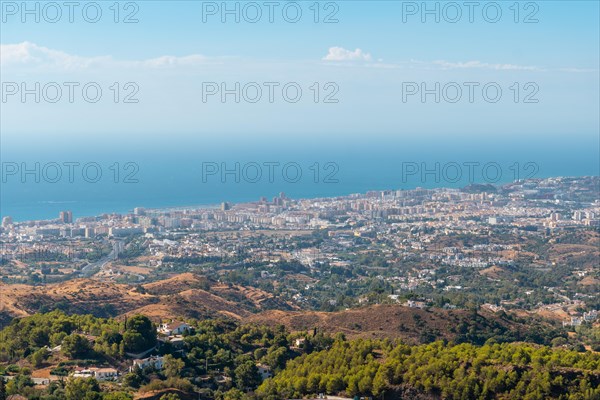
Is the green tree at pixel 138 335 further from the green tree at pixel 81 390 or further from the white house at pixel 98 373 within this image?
the green tree at pixel 81 390

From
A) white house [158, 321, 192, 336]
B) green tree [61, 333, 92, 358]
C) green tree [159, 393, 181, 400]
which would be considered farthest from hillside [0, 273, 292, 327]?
green tree [159, 393, 181, 400]

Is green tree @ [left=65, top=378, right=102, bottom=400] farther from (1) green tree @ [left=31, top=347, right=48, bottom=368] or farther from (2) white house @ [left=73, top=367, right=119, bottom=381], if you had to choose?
(1) green tree @ [left=31, top=347, right=48, bottom=368]

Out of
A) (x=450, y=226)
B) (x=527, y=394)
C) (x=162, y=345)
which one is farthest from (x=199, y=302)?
(x=450, y=226)

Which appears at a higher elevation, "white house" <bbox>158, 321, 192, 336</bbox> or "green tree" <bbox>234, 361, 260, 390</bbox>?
"white house" <bbox>158, 321, 192, 336</bbox>

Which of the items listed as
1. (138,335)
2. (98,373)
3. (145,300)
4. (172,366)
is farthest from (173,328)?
(145,300)

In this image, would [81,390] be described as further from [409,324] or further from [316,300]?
[316,300]

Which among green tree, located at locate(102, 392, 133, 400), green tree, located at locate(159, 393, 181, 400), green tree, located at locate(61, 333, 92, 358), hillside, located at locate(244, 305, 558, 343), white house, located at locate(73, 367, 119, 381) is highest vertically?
green tree, located at locate(61, 333, 92, 358)

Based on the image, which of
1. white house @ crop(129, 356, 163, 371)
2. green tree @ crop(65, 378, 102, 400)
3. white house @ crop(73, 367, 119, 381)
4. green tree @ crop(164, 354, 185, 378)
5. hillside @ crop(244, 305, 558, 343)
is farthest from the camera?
hillside @ crop(244, 305, 558, 343)

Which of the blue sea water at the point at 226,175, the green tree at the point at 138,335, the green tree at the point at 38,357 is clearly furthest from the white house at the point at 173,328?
the blue sea water at the point at 226,175

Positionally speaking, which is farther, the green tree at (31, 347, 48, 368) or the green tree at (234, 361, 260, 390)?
the green tree at (31, 347, 48, 368)

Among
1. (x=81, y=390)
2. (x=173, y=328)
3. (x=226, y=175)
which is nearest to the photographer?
(x=81, y=390)
